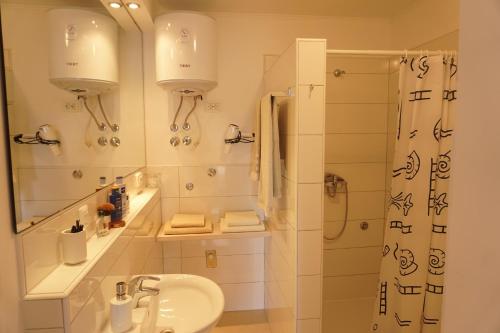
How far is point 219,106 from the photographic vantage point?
2238 millimetres

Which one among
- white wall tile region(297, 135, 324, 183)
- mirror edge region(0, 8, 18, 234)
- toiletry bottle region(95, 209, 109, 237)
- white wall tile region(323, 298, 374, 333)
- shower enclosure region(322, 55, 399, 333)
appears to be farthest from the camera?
shower enclosure region(322, 55, 399, 333)

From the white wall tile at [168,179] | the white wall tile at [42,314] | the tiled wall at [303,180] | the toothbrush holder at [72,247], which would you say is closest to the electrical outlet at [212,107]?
the white wall tile at [168,179]

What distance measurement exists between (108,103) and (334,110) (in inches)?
65.2

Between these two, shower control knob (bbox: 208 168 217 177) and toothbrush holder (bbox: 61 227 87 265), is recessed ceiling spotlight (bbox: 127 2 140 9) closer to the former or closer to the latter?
shower control knob (bbox: 208 168 217 177)

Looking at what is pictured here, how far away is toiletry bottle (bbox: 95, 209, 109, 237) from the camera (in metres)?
1.19

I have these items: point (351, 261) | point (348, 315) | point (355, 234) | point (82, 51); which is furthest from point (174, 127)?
point (348, 315)

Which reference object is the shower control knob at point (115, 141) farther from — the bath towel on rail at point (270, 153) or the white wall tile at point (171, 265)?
the white wall tile at point (171, 265)

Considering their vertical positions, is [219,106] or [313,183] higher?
[219,106]

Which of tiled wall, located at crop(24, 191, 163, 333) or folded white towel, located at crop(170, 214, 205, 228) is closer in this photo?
tiled wall, located at crop(24, 191, 163, 333)

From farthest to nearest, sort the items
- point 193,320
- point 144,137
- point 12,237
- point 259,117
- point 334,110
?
point 334,110 < point 144,137 < point 259,117 < point 193,320 < point 12,237

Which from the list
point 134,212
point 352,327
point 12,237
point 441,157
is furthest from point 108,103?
point 352,327

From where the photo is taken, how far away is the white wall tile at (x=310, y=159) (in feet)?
4.63

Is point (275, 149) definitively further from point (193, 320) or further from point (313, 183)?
point (193, 320)

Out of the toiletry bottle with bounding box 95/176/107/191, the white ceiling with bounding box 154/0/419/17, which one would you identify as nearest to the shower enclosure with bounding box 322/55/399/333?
the white ceiling with bounding box 154/0/419/17
